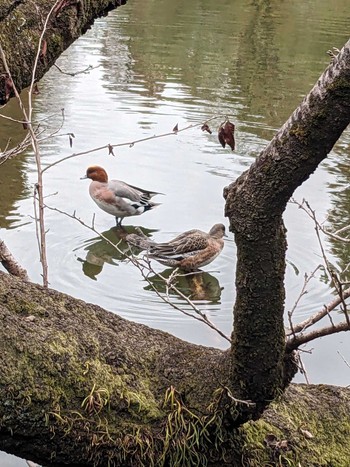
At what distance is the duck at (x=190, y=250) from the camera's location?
6266 mm

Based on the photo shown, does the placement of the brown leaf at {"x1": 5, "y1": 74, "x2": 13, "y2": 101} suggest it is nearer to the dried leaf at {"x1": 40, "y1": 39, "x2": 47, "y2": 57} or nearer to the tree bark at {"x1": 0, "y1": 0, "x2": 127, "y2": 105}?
the tree bark at {"x1": 0, "y1": 0, "x2": 127, "y2": 105}

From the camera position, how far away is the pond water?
19.3 feet

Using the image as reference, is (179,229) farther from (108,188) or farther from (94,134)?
(94,134)

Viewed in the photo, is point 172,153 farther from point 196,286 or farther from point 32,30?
point 32,30

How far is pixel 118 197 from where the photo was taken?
7254 mm

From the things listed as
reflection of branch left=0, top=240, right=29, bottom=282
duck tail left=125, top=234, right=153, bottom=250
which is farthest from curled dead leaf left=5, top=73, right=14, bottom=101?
duck tail left=125, top=234, right=153, bottom=250

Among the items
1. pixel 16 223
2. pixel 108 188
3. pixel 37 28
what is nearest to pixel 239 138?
pixel 108 188

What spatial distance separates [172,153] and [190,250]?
3.22 m

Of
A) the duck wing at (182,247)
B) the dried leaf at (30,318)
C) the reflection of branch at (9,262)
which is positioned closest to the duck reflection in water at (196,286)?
the duck wing at (182,247)

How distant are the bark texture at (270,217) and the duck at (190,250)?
13.1 ft

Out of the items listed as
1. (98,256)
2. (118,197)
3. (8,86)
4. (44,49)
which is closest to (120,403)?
(8,86)

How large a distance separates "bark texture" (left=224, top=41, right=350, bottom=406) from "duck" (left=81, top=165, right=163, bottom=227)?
5.05 m

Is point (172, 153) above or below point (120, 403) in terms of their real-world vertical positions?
below

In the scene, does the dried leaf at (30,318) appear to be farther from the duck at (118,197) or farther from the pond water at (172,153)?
the duck at (118,197)
